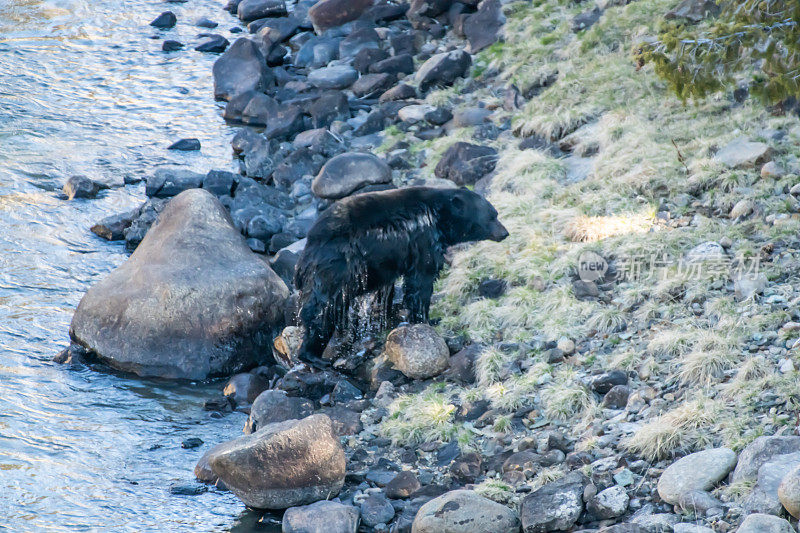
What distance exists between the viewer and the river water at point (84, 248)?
238 inches

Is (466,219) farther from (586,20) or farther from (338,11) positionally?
(338,11)

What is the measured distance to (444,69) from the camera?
12.5 meters

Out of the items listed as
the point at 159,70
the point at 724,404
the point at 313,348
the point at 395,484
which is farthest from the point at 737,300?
the point at 159,70

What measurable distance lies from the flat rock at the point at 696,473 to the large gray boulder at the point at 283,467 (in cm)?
225

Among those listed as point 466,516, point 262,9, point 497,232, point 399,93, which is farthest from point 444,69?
point 466,516

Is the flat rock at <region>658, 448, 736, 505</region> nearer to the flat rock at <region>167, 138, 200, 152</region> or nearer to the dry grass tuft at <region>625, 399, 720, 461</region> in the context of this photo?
A: the dry grass tuft at <region>625, 399, 720, 461</region>

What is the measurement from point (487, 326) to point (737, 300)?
2.07 m

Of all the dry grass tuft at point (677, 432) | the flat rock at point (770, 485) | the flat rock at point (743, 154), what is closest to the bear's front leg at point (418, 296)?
the dry grass tuft at point (677, 432)

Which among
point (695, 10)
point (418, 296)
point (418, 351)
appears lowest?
point (418, 351)

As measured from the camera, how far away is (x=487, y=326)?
24.5 feet

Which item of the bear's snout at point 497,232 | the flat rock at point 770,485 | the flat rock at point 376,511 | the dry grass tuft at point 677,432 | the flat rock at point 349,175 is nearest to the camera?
the flat rock at point 770,485

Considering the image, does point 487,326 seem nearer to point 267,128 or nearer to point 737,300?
point 737,300

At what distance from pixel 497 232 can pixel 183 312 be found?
124 inches

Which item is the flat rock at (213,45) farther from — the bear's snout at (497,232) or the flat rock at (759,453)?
the flat rock at (759,453)
